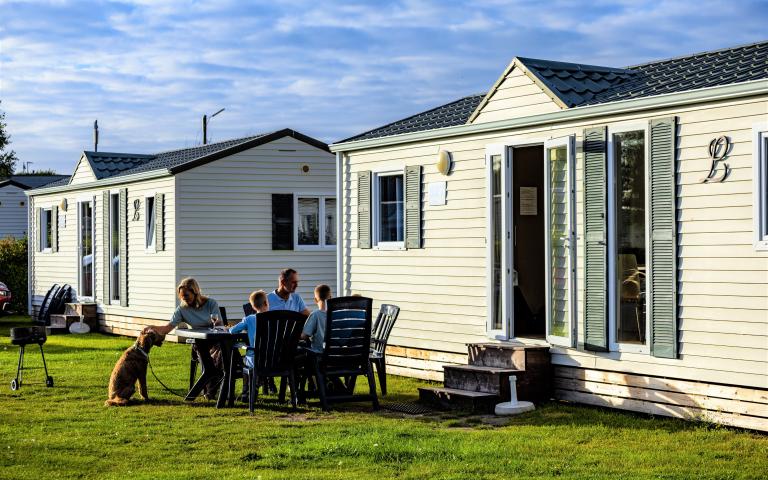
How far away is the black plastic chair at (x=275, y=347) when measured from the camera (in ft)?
34.5

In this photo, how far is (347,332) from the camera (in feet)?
35.6

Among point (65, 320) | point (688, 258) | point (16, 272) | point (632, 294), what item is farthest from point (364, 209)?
point (16, 272)

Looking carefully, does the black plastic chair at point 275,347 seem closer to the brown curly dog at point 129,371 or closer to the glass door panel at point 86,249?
the brown curly dog at point 129,371

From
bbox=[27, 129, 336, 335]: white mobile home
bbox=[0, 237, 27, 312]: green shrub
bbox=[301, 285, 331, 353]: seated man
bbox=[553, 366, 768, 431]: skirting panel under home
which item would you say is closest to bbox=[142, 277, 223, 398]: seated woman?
bbox=[301, 285, 331, 353]: seated man

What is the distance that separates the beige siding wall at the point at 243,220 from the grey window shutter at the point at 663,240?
10.3 metres

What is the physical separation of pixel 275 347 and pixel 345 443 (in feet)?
7.13

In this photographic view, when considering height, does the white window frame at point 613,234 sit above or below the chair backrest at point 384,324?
above

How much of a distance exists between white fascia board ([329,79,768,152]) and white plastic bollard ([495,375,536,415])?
2.65 meters

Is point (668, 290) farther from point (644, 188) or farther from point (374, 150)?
point (374, 150)

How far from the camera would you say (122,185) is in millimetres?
21016

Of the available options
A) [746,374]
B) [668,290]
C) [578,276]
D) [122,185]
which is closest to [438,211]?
[578,276]

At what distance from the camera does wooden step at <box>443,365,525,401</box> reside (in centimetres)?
1070

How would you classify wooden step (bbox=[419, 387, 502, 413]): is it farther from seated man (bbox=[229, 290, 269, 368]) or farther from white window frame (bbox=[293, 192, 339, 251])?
white window frame (bbox=[293, 192, 339, 251])

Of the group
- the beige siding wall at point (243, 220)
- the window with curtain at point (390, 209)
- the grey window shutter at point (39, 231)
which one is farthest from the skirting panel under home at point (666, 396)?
the grey window shutter at point (39, 231)
